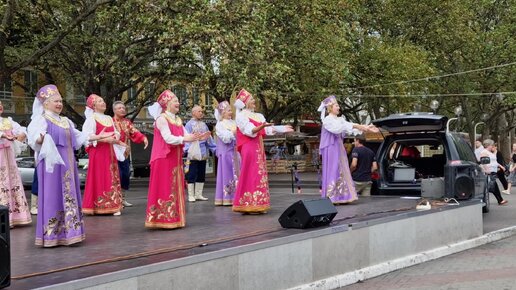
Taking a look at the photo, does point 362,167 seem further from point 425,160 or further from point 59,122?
point 59,122

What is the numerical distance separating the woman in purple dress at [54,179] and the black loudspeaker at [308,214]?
233 centimetres

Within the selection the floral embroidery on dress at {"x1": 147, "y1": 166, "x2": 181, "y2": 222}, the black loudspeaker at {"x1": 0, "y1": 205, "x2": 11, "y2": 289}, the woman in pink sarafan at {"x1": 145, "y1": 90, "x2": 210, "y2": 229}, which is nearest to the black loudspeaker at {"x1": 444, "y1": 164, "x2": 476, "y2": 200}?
the woman in pink sarafan at {"x1": 145, "y1": 90, "x2": 210, "y2": 229}

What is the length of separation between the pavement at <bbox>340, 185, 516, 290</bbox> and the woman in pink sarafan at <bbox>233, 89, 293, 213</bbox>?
2.27 meters

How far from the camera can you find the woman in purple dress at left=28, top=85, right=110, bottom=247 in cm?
636

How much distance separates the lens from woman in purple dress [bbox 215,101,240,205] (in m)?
10.9

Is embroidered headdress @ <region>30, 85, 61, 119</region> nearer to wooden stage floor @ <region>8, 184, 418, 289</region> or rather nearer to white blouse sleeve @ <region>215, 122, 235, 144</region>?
wooden stage floor @ <region>8, 184, 418, 289</region>

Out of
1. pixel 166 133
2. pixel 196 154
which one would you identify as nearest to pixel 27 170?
pixel 196 154

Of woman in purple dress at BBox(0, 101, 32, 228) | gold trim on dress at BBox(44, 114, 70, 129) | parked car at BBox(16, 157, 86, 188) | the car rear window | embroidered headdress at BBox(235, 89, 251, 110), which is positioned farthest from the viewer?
parked car at BBox(16, 157, 86, 188)

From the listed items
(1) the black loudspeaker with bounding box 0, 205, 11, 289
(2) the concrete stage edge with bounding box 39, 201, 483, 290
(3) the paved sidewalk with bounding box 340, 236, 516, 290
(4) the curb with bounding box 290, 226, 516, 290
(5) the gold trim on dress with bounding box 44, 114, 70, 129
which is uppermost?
(5) the gold trim on dress with bounding box 44, 114, 70, 129

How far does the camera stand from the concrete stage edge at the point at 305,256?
4926 mm

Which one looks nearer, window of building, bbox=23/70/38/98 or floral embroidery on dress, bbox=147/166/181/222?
floral embroidery on dress, bbox=147/166/181/222

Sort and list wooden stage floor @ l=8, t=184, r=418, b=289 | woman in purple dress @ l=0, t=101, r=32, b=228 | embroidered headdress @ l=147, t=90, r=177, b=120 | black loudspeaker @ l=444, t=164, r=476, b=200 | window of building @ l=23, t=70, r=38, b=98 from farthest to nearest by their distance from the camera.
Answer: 1. window of building @ l=23, t=70, r=38, b=98
2. black loudspeaker @ l=444, t=164, r=476, b=200
3. woman in purple dress @ l=0, t=101, r=32, b=228
4. embroidered headdress @ l=147, t=90, r=177, b=120
5. wooden stage floor @ l=8, t=184, r=418, b=289

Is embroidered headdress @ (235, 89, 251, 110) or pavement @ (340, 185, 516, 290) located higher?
embroidered headdress @ (235, 89, 251, 110)

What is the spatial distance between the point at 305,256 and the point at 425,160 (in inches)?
233
